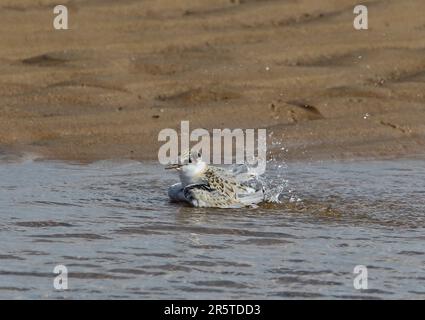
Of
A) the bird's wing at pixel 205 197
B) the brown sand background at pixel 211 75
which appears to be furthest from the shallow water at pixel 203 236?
the brown sand background at pixel 211 75

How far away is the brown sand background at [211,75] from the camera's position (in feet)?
37.7

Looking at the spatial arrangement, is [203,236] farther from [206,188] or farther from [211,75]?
[211,75]

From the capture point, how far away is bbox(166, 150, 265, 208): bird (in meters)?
9.26

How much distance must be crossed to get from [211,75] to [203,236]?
4.23m

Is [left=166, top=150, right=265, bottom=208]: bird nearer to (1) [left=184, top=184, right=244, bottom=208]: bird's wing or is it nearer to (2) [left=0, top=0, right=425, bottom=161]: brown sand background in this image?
(1) [left=184, top=184, right=244, bottom=208]: bird's wing

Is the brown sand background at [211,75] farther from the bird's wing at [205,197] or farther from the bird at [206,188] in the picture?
the bird's wing at [205,197]

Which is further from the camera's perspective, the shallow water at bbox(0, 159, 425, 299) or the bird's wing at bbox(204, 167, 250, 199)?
the bird's wing at bbox(204, 167, 250, 199)

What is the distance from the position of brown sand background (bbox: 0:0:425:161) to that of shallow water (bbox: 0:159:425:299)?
80cm

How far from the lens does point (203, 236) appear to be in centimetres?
851

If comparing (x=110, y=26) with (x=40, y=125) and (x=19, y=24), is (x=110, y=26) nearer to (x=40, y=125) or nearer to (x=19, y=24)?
(x=19, y=24)

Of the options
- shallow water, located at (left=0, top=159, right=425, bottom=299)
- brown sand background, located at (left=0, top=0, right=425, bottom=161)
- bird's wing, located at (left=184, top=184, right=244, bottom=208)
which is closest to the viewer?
shallow water, located at (left=0, top=159, right=425, bottom=299)

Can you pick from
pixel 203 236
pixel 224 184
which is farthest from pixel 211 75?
pixel 203 236

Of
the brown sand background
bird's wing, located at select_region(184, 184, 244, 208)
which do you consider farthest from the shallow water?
the brown sand background
